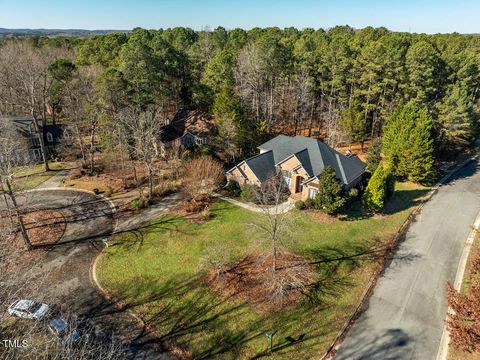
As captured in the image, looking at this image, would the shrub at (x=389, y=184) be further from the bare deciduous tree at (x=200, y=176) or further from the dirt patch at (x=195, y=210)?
the dirt patch at (x=195, y=210)

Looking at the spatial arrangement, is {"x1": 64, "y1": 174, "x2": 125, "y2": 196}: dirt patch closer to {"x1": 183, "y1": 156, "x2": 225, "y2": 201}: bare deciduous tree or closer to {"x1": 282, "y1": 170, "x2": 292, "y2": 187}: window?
{"x1": 183, "y1": 156, "x2": 225, "y2": 201}: bare deciduous tree

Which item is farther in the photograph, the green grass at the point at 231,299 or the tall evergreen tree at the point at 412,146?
the tall evergreen tree at the point at 412,146

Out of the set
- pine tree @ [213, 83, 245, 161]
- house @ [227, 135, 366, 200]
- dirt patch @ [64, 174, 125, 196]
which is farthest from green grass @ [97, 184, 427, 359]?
pine tree @ [213, 83, 245, 161]

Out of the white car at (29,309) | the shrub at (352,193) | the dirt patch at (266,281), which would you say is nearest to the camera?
the white car at (29,309)

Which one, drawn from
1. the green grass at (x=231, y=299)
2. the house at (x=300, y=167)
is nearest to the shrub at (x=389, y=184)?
the green grass at (x=231, y=299)

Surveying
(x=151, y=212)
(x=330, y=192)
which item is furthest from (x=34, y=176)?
(x=330, y=192)

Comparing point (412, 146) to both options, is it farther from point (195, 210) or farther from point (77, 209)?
point (77, 209)
